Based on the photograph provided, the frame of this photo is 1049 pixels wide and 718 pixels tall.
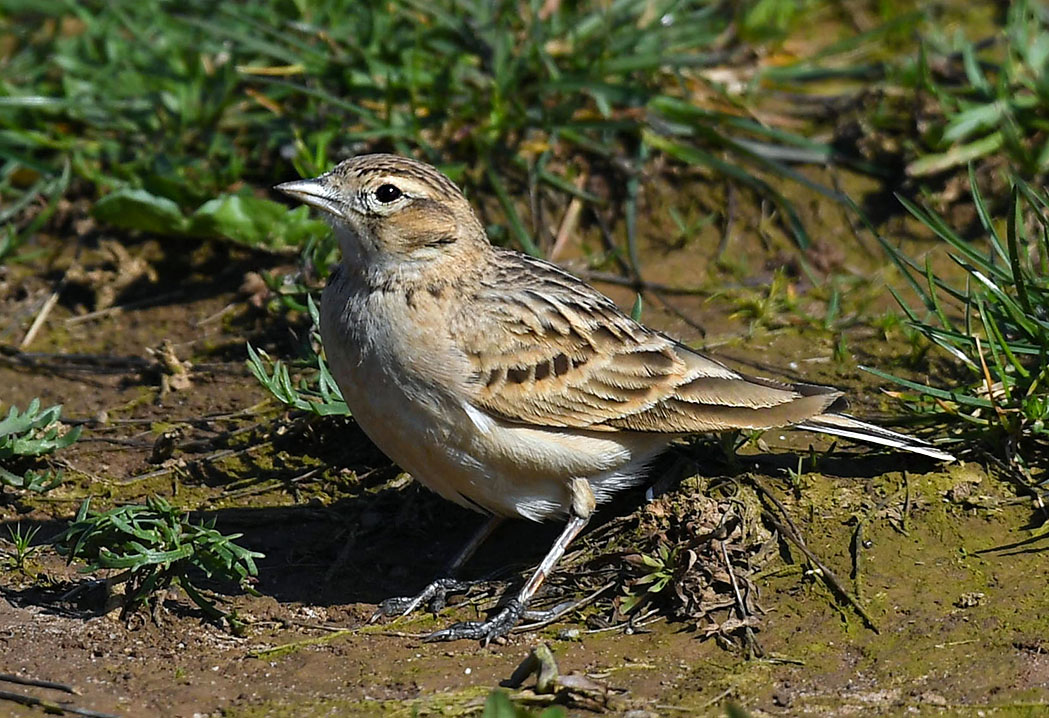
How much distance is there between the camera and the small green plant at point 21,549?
6.38 metres

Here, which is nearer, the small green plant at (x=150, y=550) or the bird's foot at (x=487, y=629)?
the small green plant at (x=150, y=550)

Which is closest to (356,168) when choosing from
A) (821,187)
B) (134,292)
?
(134,292)

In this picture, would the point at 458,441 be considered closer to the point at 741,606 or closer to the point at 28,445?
the point at 741,606

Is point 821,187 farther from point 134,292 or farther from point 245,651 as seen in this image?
point 245,651

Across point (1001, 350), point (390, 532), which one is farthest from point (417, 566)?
point (1001, 350)

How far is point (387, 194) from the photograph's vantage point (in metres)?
6.37

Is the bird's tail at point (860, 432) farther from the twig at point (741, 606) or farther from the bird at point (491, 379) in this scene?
the twig at point (741, 606)

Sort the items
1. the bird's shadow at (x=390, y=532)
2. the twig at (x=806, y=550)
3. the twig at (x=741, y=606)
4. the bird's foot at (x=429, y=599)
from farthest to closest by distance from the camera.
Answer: the bird's shadow at (x=390, y=532) < the bird's foot at (x=429, y=599) < the twig at (x=806, y=550) < the twig at (x=741, y=606)

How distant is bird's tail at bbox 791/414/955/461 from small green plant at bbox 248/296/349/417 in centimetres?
223

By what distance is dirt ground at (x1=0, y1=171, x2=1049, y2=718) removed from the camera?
18.0ft

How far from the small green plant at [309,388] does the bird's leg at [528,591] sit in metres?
1.31

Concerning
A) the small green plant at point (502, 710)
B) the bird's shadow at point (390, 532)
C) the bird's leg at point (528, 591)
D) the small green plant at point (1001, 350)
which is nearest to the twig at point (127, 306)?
the bird's shadow at point (390, 532)

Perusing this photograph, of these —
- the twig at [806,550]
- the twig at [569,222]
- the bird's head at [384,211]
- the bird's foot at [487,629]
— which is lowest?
the bird's foot at [487,629]

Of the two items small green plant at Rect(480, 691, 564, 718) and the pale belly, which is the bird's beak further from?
small green plant at Rect(480, 691, 564, 718)
